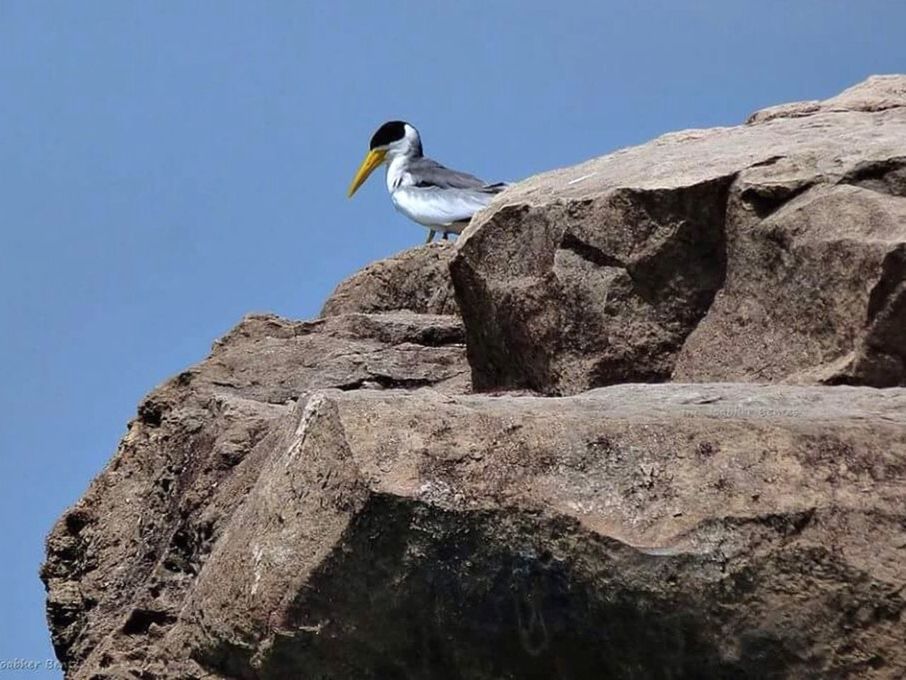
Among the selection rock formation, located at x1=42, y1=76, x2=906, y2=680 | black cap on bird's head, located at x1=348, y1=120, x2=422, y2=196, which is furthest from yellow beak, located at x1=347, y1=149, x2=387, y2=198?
rock formation, located at x1=42, y1=76, x2=906, y2=680

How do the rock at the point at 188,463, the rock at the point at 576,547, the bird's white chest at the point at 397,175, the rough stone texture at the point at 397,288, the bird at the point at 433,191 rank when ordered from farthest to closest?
the bird's white chest at the point at 397,175
the bird at the point at 433,191
the rough stone texture at the point at 397,288
the rock at the point at 188,463
the rock at the point at 576,547

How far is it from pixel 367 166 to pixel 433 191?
4238mm

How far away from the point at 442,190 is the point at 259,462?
12.3 metres

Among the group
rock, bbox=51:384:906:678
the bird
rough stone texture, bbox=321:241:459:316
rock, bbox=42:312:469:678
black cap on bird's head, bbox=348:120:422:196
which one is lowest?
rock, bbox=51:384:906:678

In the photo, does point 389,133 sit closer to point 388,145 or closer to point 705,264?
point 388,145

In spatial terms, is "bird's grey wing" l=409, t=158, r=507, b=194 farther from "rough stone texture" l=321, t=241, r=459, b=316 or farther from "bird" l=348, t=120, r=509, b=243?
"rough stone texture" l=321, t=241, r=459, b=316

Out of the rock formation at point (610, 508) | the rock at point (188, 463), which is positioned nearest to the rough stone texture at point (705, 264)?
the rock formation at point (610, 508)

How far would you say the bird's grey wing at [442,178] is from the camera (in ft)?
56.6

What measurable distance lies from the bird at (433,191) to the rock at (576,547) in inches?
438

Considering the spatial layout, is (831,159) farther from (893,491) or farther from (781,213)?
(893,491)

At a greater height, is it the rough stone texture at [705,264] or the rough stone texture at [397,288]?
the rough stone texture at [397,288]

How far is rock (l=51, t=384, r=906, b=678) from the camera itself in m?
4.29

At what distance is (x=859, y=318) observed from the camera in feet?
19.2

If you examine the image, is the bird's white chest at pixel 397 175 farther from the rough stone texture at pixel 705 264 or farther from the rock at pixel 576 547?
the rock at pixel 576 547
